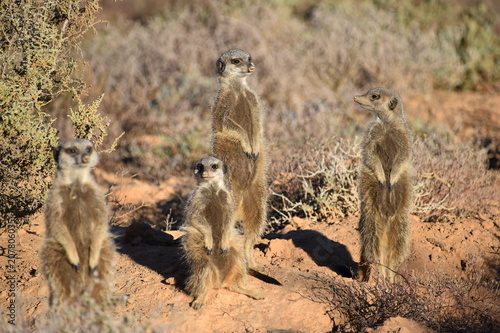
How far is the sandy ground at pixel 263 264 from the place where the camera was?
416 cm

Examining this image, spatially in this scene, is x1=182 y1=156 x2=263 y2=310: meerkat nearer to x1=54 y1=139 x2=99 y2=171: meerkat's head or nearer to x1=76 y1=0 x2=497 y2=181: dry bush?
x1=54 y1=139 x2=99 y2=171: meerkat's head

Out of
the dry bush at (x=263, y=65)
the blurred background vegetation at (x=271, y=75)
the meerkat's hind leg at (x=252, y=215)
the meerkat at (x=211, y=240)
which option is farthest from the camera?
the dry bush at (x=263, y=65)

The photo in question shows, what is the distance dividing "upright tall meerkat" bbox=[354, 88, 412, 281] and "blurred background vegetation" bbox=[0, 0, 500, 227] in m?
1.26

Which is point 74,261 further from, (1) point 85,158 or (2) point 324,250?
(2) point 324,250

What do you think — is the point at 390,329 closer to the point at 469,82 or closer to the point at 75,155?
the point at 75,155

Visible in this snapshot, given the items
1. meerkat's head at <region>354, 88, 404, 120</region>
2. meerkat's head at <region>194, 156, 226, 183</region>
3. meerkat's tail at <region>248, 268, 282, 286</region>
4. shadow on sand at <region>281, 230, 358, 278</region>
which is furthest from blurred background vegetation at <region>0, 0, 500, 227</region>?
meerkat's tail at <region>248, 268, 282, 286</region>

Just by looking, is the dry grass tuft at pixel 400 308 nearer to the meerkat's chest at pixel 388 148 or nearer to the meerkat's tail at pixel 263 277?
the meerkat's tail at pixel 263 277

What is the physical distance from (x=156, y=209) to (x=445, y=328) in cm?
422

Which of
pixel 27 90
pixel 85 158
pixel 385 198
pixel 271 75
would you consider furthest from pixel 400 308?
pixel 271 75

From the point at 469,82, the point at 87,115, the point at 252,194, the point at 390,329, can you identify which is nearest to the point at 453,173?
the point at 252,194

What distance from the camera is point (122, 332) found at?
3189mm

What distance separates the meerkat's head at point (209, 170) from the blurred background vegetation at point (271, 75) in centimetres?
162

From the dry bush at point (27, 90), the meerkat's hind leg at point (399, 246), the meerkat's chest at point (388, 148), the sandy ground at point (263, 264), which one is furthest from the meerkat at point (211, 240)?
the dry bush at point (27, 90)

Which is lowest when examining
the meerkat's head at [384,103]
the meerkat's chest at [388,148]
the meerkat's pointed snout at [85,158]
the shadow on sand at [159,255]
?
the shadow on sand at [159,255]
